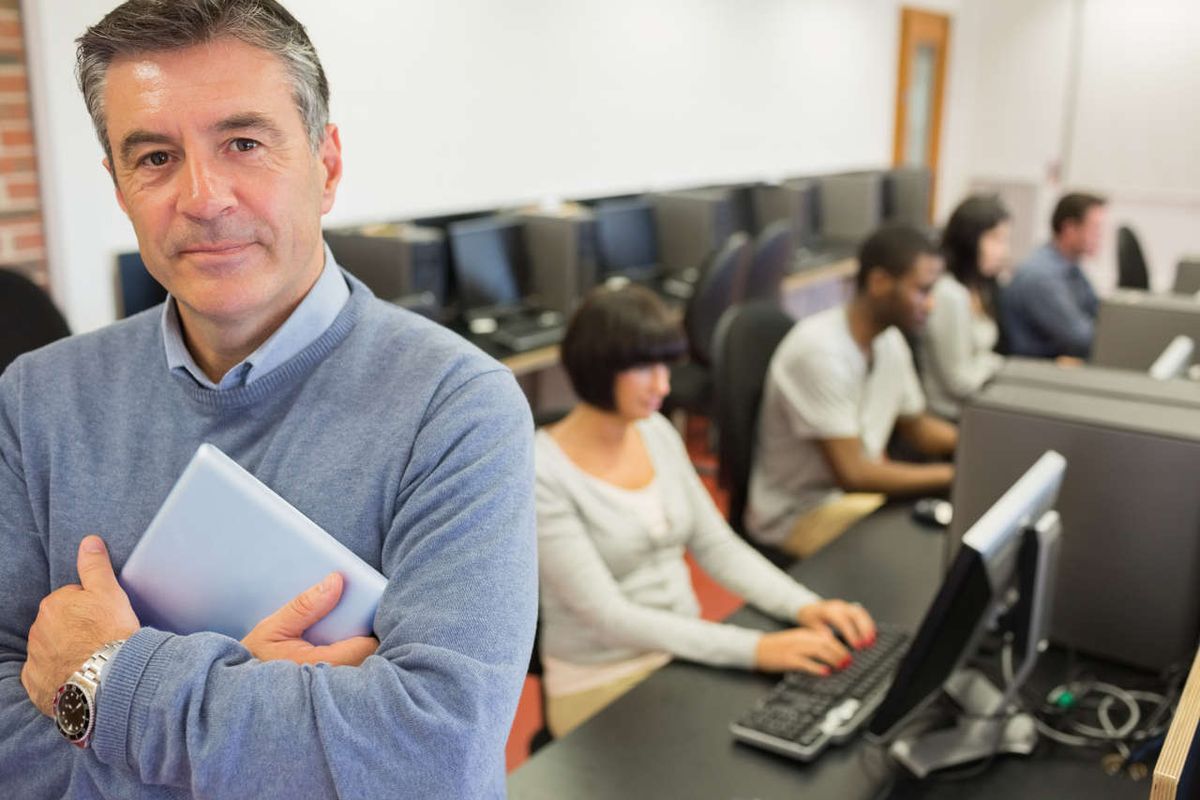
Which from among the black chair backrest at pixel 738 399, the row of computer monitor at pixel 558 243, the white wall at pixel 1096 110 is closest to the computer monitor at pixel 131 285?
the row of computer monitor at pixel 558 243

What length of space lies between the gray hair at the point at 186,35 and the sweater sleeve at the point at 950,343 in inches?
Answer: 112

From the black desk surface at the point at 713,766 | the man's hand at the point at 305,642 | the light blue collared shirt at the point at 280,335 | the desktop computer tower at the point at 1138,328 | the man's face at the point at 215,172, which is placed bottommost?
the black desk surface at the point at 713,766

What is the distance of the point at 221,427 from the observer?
1.02m

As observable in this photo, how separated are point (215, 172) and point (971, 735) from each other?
46.6 inches

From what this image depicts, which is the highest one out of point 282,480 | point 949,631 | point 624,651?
point 282,480

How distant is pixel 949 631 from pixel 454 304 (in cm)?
297

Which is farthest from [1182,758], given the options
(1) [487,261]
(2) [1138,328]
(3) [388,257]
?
(1) [487,261]

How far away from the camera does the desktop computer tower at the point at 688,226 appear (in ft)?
16.9

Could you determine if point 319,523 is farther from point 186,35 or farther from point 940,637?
point 940,637

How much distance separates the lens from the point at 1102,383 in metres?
1.89

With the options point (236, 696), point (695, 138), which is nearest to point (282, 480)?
point (236, 696)

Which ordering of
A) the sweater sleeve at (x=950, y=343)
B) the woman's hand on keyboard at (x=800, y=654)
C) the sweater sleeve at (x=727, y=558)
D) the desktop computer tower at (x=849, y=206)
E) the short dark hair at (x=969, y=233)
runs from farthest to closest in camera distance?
the desktop computer tower at (x=849, y=206) → the short dark hair at (x=969, y=233) → the sweater sleeve at (x=950, y=343) → the sweater sleeve at (x=727, y=558) → the woman's hand on keyboard at (x=800, y=654)

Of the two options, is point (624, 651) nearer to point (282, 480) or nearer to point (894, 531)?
point (894, 531)

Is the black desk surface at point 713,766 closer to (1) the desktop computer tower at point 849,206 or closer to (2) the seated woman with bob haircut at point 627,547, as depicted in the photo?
(2) the seated woman with bob haircut at point 627,547
